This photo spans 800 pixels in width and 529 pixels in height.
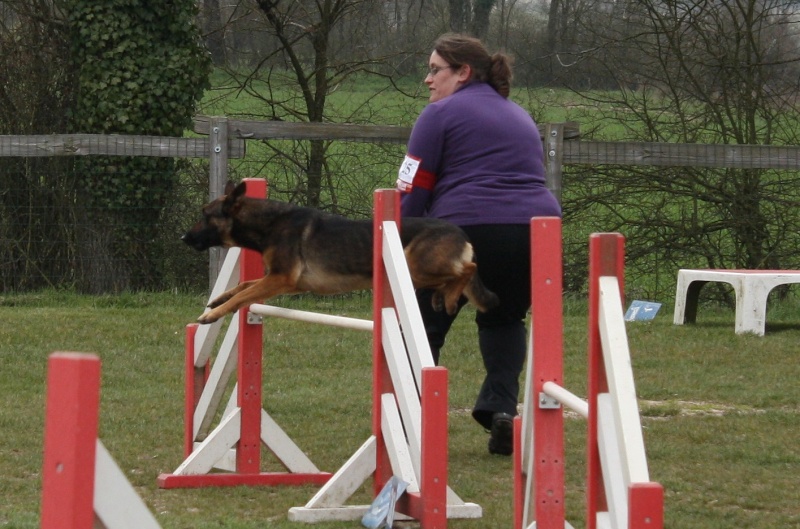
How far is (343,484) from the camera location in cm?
427

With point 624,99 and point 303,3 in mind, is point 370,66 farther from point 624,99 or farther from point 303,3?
point 624,99

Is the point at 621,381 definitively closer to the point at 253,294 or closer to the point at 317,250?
the point at 253,294

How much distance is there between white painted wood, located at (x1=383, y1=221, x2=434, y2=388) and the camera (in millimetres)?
3896

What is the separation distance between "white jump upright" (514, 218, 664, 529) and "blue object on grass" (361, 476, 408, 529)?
51cm

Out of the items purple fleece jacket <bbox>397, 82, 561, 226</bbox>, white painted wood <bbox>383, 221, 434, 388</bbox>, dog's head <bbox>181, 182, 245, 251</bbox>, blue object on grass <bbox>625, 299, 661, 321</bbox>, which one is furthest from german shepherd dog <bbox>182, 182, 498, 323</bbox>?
blue object on grass <bbox>625, 299, 661, 321</bbox>

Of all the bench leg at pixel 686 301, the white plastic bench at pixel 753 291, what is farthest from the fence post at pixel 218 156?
the white plastic bench at pixel 753 291

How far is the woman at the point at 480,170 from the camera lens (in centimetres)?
493

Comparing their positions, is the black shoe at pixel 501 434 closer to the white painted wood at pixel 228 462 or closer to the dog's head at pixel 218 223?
the white painted wood at pixel 228 462

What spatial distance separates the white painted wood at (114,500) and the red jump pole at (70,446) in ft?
0.15

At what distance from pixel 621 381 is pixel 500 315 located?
269cm

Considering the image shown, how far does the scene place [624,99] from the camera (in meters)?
12.3

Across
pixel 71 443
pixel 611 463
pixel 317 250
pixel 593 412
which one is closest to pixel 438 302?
pixel 317 250

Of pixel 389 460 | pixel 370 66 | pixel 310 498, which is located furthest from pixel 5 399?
pixel 370 66

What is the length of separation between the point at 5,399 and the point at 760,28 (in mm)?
8604
